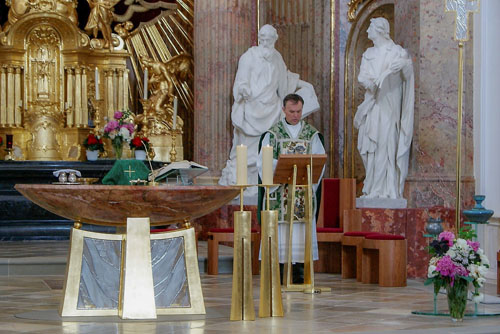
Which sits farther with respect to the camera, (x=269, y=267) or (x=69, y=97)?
(x=69, y=97)

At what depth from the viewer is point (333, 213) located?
9.89m

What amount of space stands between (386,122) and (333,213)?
1.07 metres

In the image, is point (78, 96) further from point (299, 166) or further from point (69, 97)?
point (299, 166)

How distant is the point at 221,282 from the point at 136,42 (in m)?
5.79

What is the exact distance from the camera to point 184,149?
13.9 m

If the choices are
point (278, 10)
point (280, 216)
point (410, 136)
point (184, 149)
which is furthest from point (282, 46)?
point (280, 216)

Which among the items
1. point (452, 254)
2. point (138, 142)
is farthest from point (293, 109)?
point (138, 142)

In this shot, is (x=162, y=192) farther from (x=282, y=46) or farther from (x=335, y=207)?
(x=282, y=46)

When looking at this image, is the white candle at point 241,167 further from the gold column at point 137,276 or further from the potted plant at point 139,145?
the potted plant at point 139,145

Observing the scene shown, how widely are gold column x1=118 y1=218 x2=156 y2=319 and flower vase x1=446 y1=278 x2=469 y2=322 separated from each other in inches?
75.0

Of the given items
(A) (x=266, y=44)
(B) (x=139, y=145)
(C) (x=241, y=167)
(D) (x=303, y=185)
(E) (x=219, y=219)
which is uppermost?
(A) (x=266, y=44)

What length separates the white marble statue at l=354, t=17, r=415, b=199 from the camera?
1000cm

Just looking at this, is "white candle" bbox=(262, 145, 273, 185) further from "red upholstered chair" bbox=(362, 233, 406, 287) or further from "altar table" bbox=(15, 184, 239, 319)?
"red upholstered chair" bbox=(362, 233, 406, 287)

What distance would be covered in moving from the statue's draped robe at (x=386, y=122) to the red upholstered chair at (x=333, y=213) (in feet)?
1.50
